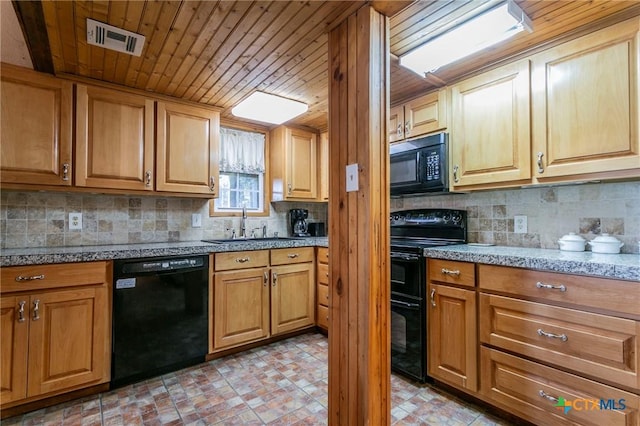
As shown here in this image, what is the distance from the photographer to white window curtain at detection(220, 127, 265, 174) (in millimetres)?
3236

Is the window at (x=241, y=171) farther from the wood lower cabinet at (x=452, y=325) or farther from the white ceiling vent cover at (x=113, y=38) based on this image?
the wood lower cabinet at (x=452, y=325)

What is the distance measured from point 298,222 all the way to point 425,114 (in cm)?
180

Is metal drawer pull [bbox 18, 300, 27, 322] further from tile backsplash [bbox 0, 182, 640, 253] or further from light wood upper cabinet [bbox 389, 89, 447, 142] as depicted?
light wood upper cabinet [bbox 389, 89, 447, 142]

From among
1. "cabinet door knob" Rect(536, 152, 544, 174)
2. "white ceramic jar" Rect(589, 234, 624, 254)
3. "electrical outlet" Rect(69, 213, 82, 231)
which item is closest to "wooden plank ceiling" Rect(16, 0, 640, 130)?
"cabinet door knob" Rect(536, 152, 544, 174)

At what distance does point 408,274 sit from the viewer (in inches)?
88.0

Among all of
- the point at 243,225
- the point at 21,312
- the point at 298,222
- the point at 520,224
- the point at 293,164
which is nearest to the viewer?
the point at 21,312

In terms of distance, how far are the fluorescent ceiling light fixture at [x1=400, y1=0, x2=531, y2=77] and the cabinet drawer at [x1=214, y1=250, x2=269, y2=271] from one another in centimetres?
186

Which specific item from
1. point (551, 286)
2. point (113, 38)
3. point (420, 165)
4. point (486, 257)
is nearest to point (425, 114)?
point (420, 165)

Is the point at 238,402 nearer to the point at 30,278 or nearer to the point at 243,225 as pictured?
the point at 30,278

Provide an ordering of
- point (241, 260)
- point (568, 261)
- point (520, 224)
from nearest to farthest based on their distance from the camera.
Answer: point (568, 261) → point (520, 224) → point (241, 260)

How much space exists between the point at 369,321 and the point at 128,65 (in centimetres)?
222

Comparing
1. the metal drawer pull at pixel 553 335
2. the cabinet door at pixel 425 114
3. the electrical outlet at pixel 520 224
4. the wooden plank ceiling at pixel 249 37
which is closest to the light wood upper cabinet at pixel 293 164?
the wooden plank ceiling at pixel 249 37

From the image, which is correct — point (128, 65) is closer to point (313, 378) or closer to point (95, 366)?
point (95, 366)

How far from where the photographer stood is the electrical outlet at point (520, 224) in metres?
2.25
